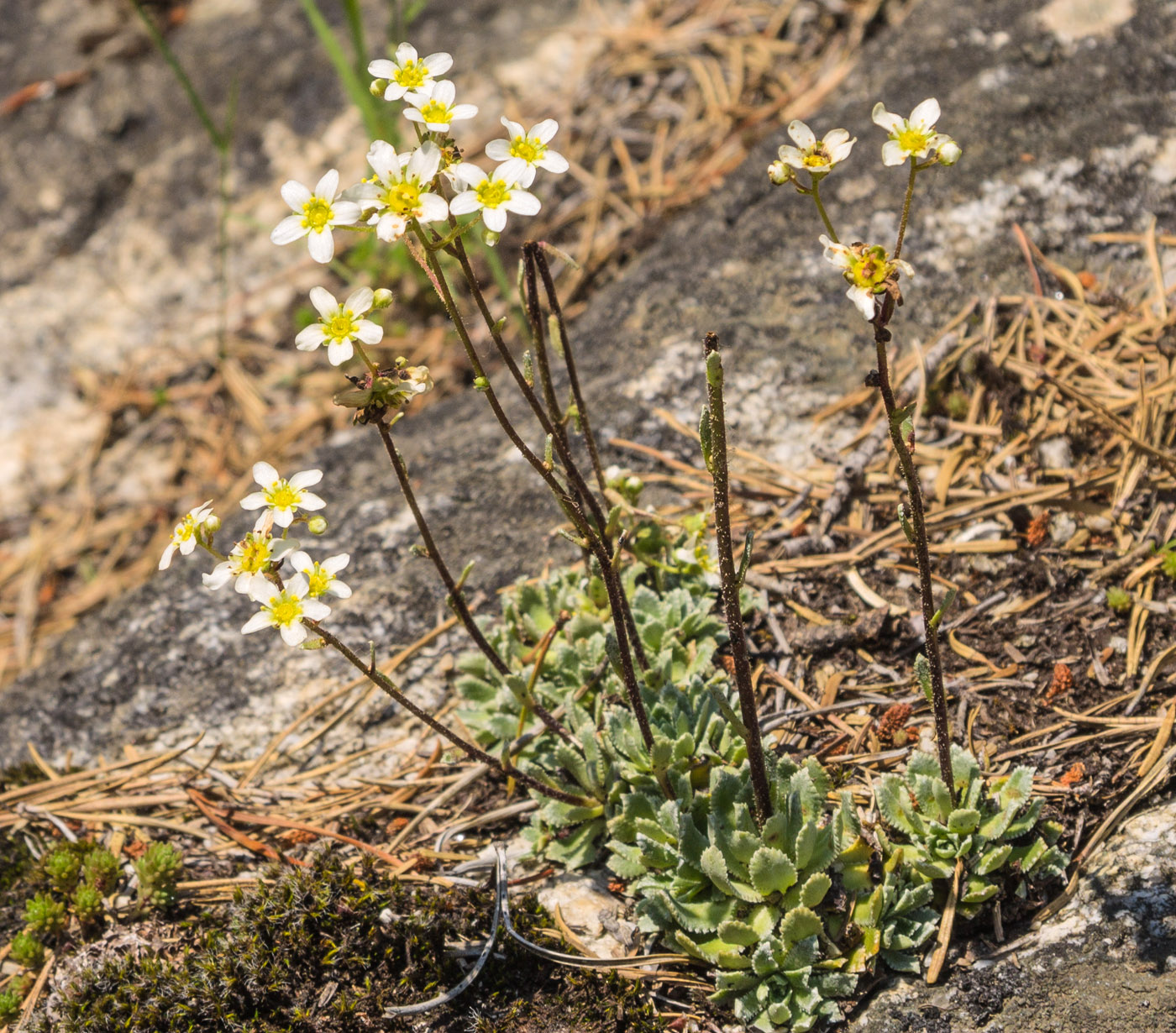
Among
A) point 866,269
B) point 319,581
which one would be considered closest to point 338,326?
point 319,581

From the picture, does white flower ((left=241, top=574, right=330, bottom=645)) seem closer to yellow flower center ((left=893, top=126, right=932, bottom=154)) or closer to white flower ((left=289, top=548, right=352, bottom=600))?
white flower ((left=289, top=548, right=352, bottom=600))

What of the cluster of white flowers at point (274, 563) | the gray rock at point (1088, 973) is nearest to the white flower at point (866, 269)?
the cluster of white flowers at point (274, 563)

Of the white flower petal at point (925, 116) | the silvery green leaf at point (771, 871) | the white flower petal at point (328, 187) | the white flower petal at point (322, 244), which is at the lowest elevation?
the silvery green leaf at point (771, 871)

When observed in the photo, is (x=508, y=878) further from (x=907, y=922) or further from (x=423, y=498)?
(x=423, y=498)

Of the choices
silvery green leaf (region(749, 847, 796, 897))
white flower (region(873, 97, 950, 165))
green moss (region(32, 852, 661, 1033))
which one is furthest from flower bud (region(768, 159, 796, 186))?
green moss (region(32, 852, 661, 1033))

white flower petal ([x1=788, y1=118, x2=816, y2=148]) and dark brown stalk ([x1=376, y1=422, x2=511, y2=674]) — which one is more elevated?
white flower petal ([x1=788, y1=118, x2=816, y2=148])

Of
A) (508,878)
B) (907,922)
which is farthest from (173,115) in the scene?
(907,922)

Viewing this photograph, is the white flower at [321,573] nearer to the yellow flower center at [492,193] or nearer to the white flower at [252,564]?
the white flower at [252,564]
